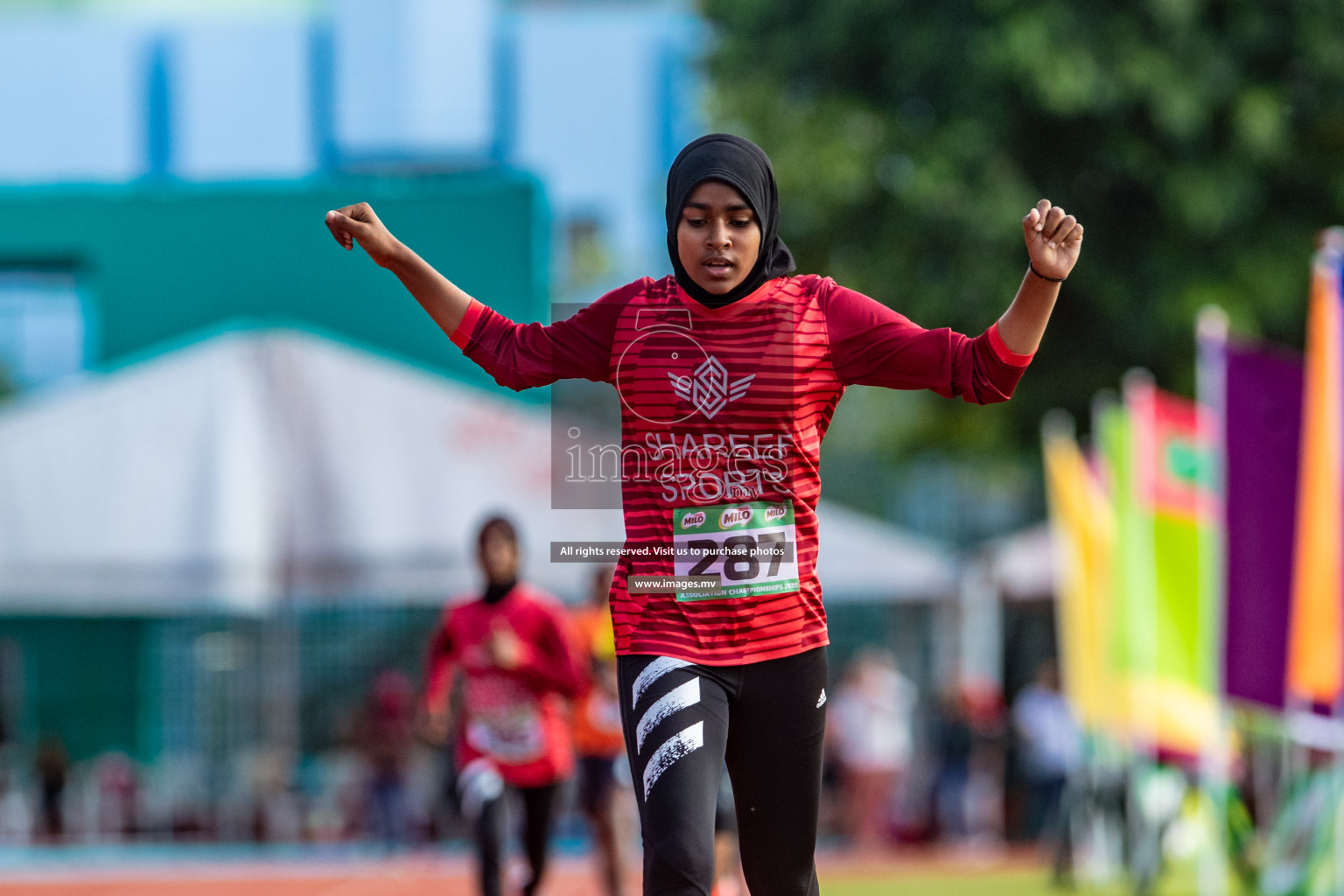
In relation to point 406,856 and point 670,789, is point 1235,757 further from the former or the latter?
point 670,789

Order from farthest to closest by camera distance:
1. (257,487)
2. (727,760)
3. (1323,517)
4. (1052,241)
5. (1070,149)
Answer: (1070,149) < (257,487) < (1323,517) < (727,760) < (1052,241)

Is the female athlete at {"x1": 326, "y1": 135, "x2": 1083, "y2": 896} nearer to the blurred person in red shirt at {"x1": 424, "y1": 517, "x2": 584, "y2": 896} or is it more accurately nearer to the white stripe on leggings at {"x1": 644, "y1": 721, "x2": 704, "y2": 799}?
the white stripe on leggings at {"x1": 644, "y1": 721, "x2": 704, "y2": 799}

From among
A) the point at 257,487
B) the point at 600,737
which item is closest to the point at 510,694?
the point at 600,737

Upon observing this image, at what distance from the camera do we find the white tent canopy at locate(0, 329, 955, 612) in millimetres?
13586

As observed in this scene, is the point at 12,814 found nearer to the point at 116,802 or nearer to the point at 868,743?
the point at 116,802

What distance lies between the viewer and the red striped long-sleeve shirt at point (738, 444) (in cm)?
416

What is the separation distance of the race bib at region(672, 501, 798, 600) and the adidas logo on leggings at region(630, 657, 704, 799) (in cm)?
18

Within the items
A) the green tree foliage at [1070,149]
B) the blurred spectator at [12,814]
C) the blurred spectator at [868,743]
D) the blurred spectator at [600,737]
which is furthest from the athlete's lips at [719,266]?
the blurred spectator at [12,814]

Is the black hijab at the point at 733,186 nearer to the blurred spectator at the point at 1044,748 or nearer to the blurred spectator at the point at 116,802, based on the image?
the blurred spectator at the point at 1044,748

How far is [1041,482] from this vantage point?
939 inches

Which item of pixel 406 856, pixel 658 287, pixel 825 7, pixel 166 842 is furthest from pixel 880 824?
pixel 658 287

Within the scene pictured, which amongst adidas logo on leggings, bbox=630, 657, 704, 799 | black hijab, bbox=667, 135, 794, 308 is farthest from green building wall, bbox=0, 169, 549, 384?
adidas logo on leggings, bbox=630, 657, 704, 799

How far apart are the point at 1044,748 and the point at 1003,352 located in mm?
15209

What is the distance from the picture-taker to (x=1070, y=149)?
19.6m
